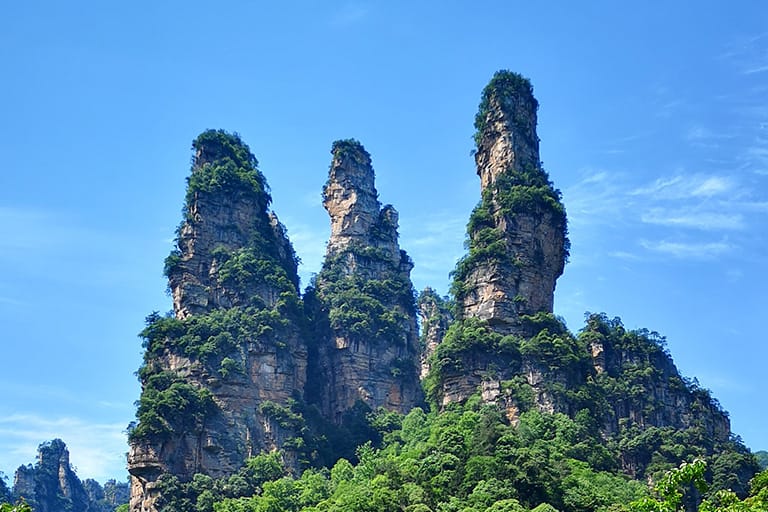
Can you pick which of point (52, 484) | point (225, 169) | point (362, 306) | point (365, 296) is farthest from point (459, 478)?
point (52, 484)

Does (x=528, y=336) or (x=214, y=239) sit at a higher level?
(x=214, y=239)

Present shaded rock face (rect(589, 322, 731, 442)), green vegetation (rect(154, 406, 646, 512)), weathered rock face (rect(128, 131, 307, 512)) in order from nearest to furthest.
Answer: green vegetation (rect(154, 406, 646, 512)), weathered rock face (rect(128, 131, 307, 512)), shaded rock face (rect(589, 322, 731, 442))

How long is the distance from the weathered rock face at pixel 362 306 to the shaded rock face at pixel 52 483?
45.6m

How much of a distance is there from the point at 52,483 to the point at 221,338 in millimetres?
51812

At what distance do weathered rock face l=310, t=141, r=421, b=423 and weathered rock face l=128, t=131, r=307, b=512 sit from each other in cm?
395

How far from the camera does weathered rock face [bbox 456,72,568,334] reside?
72.6 meters

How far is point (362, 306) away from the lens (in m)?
85.1

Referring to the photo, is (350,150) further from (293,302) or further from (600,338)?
(600,338)

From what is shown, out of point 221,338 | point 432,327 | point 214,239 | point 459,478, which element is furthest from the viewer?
point 432,327

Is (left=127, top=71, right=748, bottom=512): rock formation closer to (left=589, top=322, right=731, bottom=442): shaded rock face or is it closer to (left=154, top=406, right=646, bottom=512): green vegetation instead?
(left=589, top=322, right=731, bottom=442): shaded rock face

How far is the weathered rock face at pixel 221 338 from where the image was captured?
71062 mm

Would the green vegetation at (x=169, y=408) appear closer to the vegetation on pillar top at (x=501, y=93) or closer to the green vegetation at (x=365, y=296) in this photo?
the green vegetation at (x=365, y=296)

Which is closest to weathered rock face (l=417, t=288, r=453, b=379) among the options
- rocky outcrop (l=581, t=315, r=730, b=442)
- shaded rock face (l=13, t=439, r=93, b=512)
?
rocky outcrop (l=581, t=315, r=730, b=442)

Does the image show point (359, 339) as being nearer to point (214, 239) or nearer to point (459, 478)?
point (214, 239)
